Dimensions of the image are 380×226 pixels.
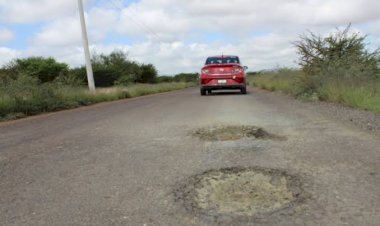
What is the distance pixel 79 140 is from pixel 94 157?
1.48 m

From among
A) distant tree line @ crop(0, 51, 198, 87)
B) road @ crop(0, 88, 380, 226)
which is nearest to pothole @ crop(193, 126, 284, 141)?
road @ crop(0, 88, 380, 226)

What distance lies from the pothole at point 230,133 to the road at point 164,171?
0.59ft

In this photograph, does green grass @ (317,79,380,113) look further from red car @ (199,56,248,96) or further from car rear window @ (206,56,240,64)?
car rear window @ (206,56,240,64)

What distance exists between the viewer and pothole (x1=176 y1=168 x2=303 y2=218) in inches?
142

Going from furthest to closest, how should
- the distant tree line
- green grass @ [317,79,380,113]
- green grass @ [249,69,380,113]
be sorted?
the distant tree line
green grass @ [249,69,380,113]
green grass @ [317,79,380,113]

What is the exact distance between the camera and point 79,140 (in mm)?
7059

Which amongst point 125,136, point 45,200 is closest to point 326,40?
point 125,136

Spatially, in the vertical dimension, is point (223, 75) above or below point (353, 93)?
above

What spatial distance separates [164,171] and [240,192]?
3.54 ft

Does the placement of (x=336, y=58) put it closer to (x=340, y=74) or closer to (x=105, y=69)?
(x=340, y=74)

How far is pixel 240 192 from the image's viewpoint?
13.2ft

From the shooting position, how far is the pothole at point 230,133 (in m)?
6.64

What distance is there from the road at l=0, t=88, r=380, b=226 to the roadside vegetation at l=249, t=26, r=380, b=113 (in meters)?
4.14

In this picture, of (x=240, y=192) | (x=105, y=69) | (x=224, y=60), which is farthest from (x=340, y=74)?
(x=105, y=69)
